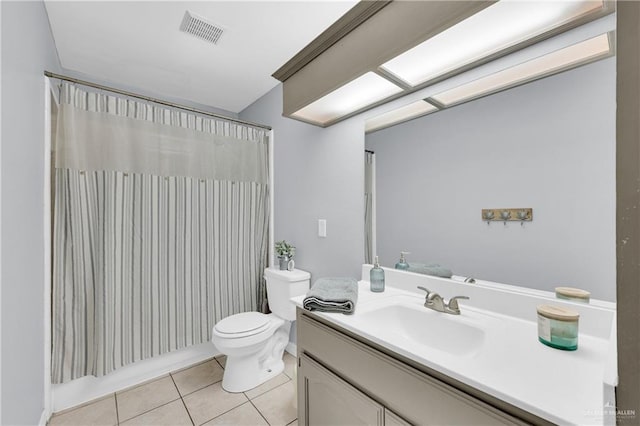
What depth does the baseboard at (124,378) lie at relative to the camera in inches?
65.6

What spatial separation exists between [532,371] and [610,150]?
0.74m

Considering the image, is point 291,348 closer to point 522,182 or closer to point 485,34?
point 522,182

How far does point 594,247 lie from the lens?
2.95ft

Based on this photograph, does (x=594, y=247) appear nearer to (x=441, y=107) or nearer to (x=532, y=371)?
(x=532, y=371)

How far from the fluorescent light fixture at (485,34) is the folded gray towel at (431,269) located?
0.93 m

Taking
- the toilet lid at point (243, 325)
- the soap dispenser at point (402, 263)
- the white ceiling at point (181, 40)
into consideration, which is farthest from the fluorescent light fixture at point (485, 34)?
the toilet lid at point (243, 325)

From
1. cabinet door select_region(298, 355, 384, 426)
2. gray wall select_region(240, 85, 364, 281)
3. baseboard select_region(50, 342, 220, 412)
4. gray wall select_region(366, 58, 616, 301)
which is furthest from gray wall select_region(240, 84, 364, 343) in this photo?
baseboard select_region(50, 342, 220, 412)

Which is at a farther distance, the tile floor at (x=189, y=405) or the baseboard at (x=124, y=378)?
the baseboard at (x=124, y=378)

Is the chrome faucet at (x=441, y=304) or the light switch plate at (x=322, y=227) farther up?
the light switch plate at (x=322, y=227)

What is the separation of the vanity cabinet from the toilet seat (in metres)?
0.62

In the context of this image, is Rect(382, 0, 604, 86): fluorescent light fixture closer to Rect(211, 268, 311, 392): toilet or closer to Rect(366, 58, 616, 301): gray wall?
Rect(366, 58, 616, 301): gray wall

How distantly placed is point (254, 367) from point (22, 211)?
1.57 m

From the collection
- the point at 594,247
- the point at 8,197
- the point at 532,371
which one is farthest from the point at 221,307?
the point at 594,247

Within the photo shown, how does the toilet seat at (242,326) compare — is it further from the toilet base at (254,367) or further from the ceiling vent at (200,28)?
the ceiling vent at (200,28)
